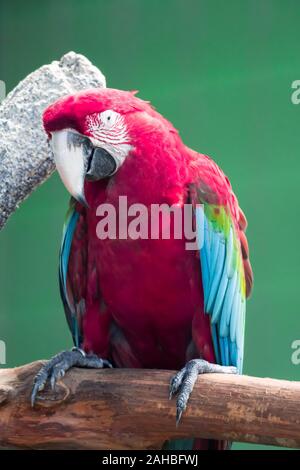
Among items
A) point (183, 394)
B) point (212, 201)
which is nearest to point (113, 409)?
point (183, 394)

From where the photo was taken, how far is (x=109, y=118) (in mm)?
1097

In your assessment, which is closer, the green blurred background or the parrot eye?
the parrot eye

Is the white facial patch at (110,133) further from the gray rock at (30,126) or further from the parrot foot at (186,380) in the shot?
the parrot foot at (186,380)

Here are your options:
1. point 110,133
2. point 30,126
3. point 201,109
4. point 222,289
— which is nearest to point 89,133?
point 110,133

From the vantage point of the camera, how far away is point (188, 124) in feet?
6.53

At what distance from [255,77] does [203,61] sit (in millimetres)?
160

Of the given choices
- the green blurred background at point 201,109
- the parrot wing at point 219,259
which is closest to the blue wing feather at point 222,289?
the parrot wing at point 219,259

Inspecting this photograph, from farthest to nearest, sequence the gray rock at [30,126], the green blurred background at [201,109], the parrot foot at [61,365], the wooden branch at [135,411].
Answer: the green blurred background at [201,109] → the gray rock at [30,126] → the parrot foot at [61,365] → the wooden branch at [135,411]

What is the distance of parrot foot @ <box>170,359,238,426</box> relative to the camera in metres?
1.04

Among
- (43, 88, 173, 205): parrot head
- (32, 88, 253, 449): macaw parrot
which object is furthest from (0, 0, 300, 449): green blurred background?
(43, 88, 173, 205): parrot head

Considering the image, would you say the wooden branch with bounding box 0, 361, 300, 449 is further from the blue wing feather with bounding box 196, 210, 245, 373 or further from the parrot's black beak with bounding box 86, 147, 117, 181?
the parrot's black beak with bounding box 86, 147, 117, 181

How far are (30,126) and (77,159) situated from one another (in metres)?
0.21

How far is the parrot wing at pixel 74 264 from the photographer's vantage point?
1.28 meters

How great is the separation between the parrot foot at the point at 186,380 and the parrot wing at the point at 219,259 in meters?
0.10
